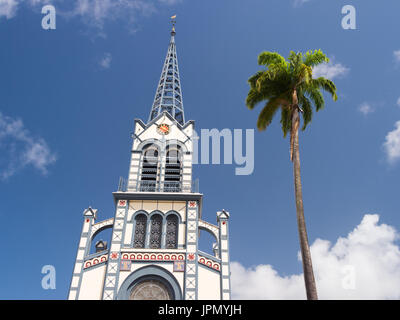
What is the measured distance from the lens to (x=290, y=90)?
1698 cm

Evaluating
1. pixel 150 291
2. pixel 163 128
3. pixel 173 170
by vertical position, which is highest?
pixel 163 128

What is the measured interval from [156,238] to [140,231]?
1275 mm

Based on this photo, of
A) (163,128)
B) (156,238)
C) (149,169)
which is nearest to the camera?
(156,238)

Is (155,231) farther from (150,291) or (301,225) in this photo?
(301,225)

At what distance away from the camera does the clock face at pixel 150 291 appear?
23781 millimetres

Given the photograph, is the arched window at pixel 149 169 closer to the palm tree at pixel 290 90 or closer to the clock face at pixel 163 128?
the clock face at pixel 163 128

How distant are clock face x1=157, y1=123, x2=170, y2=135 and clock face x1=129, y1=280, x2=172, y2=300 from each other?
12.8 metres

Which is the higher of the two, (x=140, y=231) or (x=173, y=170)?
(x=173, y=170)

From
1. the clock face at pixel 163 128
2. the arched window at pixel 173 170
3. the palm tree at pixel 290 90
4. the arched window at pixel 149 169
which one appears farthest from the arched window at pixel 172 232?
the palm tree at pixel 290 90

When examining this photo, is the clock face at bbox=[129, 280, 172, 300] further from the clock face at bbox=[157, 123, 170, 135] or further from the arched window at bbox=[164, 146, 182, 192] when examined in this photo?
the clock face at bbox=[157, 123, 170, 135]

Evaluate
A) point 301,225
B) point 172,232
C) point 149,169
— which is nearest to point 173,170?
point 149,169

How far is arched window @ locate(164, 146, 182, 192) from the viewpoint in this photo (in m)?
28.4
